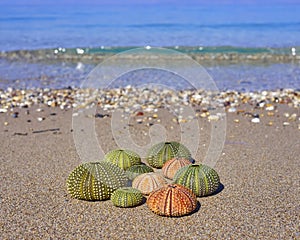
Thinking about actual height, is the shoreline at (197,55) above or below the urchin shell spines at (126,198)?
above

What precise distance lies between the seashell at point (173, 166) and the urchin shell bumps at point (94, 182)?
68 centimetres

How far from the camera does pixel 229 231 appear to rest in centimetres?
429

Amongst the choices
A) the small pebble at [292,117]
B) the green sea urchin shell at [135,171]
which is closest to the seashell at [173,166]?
the green sea urchin shell at [135,171]

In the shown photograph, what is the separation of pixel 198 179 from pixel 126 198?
0.84 meters

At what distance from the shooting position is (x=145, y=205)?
15.9 ft

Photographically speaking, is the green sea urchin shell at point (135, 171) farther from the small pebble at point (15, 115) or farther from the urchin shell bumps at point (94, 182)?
the small pebble at point (15, 115)

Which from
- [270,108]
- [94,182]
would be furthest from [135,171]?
[270,108]

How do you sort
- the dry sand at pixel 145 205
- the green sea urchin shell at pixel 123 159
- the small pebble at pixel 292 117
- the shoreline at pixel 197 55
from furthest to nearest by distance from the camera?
the shoreline at pixel 197 55 < the small pebble at pixel 292 117 < the green sea urchin shell at pixel 123 159 < the dry sand at pixel 145 205

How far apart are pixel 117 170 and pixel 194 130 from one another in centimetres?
337

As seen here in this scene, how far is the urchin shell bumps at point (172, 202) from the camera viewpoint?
4.50 m

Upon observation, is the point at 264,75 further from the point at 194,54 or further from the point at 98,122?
the point at 98,122

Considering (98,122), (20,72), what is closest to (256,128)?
(98,122)

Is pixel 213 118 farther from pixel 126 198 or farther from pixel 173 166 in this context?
pixel 126 198

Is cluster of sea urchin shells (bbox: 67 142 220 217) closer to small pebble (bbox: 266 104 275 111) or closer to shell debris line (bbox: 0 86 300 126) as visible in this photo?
shell debris line (bbox: 0 86 300 126)
